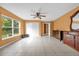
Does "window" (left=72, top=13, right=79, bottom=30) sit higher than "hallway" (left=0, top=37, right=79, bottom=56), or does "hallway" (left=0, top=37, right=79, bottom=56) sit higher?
"window" (left=72, top=13, right=79, bottom=30)

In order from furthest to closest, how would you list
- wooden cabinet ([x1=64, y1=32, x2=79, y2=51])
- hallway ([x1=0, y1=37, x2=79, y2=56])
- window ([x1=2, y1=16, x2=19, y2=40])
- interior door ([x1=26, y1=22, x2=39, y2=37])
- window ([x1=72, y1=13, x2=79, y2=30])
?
interior door ([x1=26, y1=22, x2=39, y2=37]) → window ([x1=2, y1=16, x2=19, y2=40]) → window ([x1=72, y1=13, x2=79, y2=30]) → wooden cabinet ([x1=64, y1=32, x2=79, y2=51]) → hallway ([x1=0, y1=37, x2=79, y2=56])

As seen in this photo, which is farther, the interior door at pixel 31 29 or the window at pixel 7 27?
the interior door at pixel 31 29

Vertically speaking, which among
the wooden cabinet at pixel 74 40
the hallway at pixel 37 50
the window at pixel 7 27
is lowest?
the hallway at pixel 37 50

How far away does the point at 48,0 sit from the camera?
3635 millimetres

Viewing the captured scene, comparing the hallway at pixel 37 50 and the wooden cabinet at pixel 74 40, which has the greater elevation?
the wooden cabinet at pixel 74 40

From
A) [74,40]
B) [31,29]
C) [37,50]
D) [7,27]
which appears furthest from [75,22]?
[31,29]

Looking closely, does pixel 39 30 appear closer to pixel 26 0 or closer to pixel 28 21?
pixel 28 21

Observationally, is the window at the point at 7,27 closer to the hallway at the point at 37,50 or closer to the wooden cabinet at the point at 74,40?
the hallway at the point at 37,50

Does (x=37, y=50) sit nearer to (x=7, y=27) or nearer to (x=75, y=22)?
(x=75, y=22)

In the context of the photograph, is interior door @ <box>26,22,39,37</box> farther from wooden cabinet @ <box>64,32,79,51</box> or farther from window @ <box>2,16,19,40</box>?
wooden cabinet @ <box>64,32,79,51</box>

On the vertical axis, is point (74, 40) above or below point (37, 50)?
above

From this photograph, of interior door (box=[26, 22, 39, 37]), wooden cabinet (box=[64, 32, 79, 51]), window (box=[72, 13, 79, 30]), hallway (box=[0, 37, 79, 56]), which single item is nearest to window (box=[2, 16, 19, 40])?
Result: hallway (box=[0, 37, 79, 56])

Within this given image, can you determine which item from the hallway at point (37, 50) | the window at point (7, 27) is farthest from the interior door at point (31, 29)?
the hallway at point (37, 50)

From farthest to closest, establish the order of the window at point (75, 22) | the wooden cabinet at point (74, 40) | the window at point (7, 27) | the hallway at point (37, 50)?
the window at point (7, 27), the window at point (75, 22), the wooden cabinet at point (74, 40), the hallway at point (37, 50)
